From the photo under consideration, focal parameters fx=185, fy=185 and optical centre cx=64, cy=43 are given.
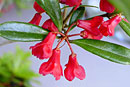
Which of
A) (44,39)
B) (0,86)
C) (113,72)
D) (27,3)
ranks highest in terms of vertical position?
(27,3)

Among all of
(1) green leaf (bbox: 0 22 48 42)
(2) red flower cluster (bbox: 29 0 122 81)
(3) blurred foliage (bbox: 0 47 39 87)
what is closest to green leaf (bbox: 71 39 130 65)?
(2) red flower cluster (bbox: 29 0 122 81)

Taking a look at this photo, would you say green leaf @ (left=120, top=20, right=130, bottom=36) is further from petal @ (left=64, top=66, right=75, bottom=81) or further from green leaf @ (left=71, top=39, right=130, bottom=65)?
petal @ (left=64, top=66, right=75, bottom=81)

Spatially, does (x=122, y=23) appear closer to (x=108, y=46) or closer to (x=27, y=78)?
(x=108, y=46)

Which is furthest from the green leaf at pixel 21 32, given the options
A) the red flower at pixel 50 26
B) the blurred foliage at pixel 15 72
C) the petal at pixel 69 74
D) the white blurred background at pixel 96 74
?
the white blurred background at pixel 96 74

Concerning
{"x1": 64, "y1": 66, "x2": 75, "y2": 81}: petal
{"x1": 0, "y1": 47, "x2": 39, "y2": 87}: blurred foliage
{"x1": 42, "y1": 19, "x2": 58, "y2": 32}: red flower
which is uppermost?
{"x1": 42, "y1": 19, "x2": 58, "y2": 32}: red flower

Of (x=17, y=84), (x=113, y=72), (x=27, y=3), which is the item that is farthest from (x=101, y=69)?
(x=27, y=3)

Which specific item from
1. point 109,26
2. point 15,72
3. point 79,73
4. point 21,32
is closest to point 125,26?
point 109,26

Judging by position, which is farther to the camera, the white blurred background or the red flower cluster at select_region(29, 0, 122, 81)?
the white blurred background
